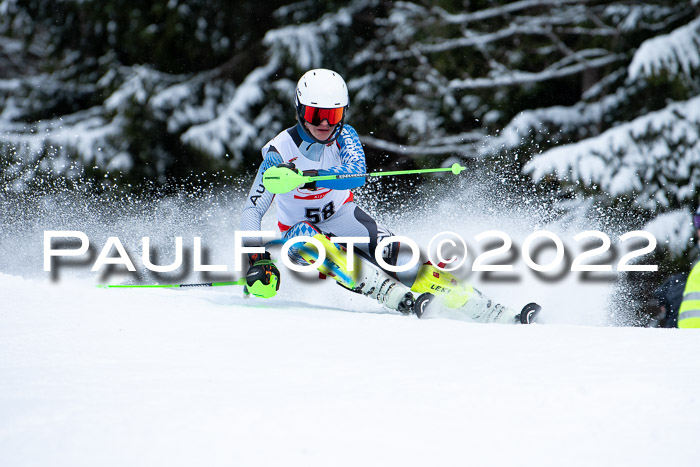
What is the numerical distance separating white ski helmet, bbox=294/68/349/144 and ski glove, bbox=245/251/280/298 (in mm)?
867

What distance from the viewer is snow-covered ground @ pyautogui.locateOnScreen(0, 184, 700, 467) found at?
237 centimetres

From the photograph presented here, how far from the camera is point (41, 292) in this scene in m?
4.69

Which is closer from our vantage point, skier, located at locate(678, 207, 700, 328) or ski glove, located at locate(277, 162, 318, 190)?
skier, located at locate(678, 207, 700, 328)

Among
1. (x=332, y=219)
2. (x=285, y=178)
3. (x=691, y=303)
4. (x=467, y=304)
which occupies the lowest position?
(x=467, y=304)

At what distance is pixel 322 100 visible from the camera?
16.7ft

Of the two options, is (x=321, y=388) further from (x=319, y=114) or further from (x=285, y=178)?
(x=319, y=114)

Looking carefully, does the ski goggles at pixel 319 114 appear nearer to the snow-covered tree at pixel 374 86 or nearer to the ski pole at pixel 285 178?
the ski pole at pixel 285 178

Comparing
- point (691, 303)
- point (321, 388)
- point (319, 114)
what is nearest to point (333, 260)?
point (319, 114)

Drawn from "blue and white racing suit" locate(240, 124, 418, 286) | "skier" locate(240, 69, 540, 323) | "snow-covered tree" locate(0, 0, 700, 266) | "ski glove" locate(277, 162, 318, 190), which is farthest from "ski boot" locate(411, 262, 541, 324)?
"snow-covered tree" locate(0, 0, 700, 266)

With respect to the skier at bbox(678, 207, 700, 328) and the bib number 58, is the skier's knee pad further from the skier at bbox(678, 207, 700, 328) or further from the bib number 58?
the skier at bbox(678, 207, 700, 328)

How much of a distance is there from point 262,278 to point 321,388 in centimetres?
220

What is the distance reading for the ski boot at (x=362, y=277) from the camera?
5125 mm

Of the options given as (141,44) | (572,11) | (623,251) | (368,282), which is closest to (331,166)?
(368,282)

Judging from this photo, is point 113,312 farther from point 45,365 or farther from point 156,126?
point 156,126
